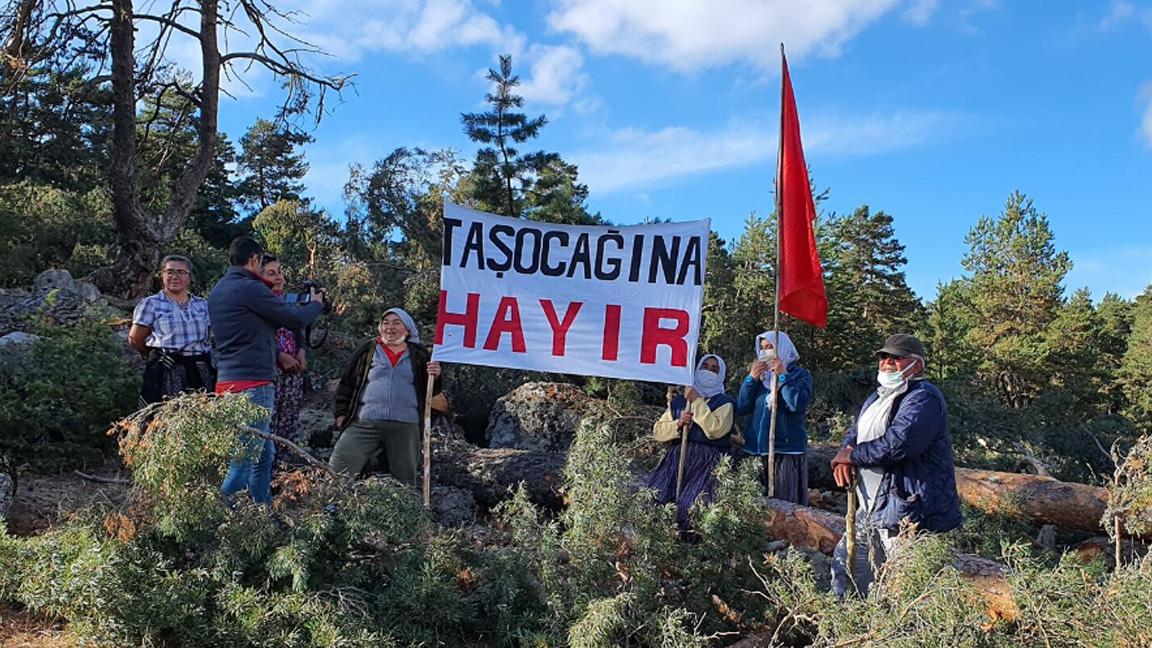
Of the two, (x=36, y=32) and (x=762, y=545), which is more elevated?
(x=36, y=32)

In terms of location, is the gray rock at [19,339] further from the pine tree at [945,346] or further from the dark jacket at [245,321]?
the pine tree at [945,346]

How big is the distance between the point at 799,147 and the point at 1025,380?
53.7ft

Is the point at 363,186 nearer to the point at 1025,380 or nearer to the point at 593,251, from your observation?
the point at 593,251

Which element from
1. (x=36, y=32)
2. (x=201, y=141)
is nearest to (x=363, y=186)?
(x=201, y=141)

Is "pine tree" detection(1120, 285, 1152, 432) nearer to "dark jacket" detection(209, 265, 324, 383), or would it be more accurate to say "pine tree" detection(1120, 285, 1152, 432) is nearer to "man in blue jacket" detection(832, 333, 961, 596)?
"man in blue jacket" detection(832, 333, 961, 596)

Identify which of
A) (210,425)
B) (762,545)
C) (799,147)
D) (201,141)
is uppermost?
(201,141)

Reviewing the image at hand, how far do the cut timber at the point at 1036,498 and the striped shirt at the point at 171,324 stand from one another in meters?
5.15

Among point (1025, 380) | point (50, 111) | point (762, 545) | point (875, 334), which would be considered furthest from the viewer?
point (1025, 380)

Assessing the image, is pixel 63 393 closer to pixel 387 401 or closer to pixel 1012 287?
pixel 387 401

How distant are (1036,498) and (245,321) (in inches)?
214

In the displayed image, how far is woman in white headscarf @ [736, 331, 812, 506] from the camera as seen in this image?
533 centimetres

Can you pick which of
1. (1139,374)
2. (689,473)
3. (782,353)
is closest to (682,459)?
(689,473)

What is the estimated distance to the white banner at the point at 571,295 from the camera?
515 cm

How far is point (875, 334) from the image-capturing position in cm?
1307
